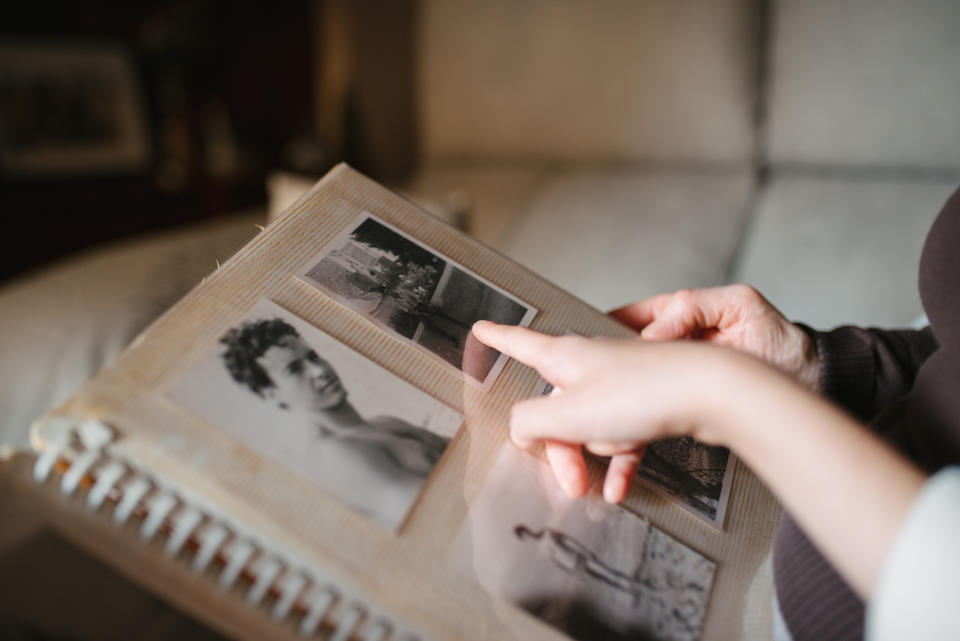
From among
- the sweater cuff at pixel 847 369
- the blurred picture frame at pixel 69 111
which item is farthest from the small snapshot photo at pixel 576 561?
the blurred picture frame at pixel 69 111

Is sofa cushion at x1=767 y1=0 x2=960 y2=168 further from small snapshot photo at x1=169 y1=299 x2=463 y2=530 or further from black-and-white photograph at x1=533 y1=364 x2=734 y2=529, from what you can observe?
small snapshot photo at x1=169 y1=299 x2=463 y2=530

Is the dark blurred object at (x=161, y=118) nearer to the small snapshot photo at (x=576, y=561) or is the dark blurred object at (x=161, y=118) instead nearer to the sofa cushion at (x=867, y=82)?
the sofa cushion at (x=867, y=82)

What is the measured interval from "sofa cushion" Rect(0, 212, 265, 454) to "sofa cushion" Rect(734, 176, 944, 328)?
32.6 inches

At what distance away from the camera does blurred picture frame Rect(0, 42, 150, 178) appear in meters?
1.54

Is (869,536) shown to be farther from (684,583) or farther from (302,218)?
(302,218)

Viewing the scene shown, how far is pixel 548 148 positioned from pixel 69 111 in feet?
4.51

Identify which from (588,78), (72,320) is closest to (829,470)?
(72,320)

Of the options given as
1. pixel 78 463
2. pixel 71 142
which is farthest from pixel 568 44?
pixel 71 142

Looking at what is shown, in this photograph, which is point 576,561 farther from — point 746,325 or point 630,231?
point 630,231

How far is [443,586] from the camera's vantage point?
0.34 m

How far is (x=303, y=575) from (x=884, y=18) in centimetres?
117

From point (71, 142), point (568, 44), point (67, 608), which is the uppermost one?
point (568, 44)

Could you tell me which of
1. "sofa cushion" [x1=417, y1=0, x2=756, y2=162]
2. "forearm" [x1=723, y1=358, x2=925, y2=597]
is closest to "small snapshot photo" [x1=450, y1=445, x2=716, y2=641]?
"forearm" [x1=723, y1=358, x2=925, y2=597]

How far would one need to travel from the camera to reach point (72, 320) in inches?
33.1
